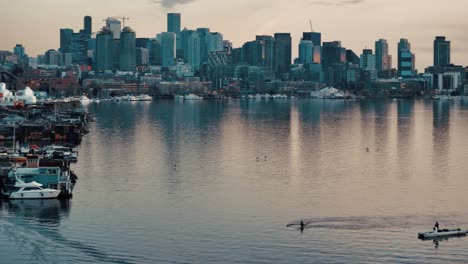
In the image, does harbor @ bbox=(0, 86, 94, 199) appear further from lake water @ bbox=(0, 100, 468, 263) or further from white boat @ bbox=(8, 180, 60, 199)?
lake water @ bbox=(0, 100, 468, 263)

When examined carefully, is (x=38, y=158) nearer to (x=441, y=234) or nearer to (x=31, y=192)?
A: (x=31, y=192)

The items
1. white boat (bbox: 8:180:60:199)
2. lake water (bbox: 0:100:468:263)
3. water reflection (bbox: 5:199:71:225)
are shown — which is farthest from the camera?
white boat (bbox: 8:180:60:199)

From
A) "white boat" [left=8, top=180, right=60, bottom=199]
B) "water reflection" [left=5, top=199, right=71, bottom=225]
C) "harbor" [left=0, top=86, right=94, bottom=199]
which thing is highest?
"harbor" [left=0, top=86, right=94, bottom=199]

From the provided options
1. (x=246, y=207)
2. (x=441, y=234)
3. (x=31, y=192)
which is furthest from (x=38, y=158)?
(x=441, y=234)

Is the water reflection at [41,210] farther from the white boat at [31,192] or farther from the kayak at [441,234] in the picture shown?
the kayak at [441,234]

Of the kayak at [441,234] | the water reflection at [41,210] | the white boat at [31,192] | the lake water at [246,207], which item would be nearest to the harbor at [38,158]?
the white boat at [31,192]

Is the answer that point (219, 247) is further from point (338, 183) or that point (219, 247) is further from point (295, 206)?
point (338, 183)

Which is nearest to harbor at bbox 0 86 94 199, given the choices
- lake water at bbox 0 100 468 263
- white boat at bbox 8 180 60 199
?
white boat at bbox 8 180 60 199
